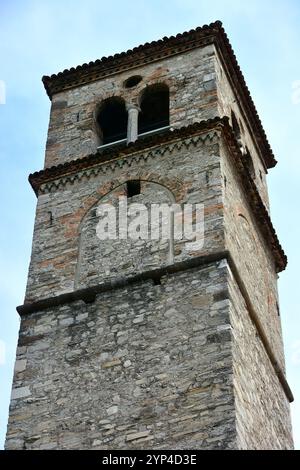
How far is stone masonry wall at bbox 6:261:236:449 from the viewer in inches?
586

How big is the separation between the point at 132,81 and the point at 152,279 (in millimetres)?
6110

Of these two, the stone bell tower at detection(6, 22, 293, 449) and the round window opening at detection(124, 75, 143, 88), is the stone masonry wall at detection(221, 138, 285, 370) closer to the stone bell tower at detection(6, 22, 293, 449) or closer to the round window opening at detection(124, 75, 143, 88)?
the stone bell tower at detection(6, 22, 293, 449)

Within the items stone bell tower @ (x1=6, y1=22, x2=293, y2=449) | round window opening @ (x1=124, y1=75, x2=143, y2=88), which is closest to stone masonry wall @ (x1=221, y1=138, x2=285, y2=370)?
stone bell tower @ (x1=6, y1=22, x2=293, y2=449)

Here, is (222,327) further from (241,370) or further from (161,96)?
(161,96)

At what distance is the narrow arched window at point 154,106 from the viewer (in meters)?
21.4

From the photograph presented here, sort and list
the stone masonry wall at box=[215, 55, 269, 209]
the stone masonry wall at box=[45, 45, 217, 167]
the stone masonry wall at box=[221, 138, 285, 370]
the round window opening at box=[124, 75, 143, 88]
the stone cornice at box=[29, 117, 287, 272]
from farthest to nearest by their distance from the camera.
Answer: the round window opening at box=[124, 75, 143, 88] < the stone masonry wall at box=[215, 55, 269, 209] < the stone masonry wall at box=[45, 45, 217, 167] < the stone cornice at box=[29, 117, 287, 272] < the stone masonry wall at box=[221, 138, 285, 370]

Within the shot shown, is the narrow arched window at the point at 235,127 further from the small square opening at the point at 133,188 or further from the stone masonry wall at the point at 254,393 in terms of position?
the stone masonry wall at the point at 254,393

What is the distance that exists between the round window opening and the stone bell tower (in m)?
0.08

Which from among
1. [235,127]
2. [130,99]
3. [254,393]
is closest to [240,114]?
[235,127]

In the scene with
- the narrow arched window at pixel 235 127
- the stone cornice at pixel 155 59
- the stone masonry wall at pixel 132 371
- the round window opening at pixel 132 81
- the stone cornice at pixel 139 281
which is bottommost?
the stone masonry wall at pixel 132 371

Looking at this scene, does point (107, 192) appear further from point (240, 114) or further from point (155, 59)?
point (240, 114)

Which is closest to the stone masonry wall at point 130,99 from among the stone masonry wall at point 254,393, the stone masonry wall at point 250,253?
the stone masonry wall at point 250,253

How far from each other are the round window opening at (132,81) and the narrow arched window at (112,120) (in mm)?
383
